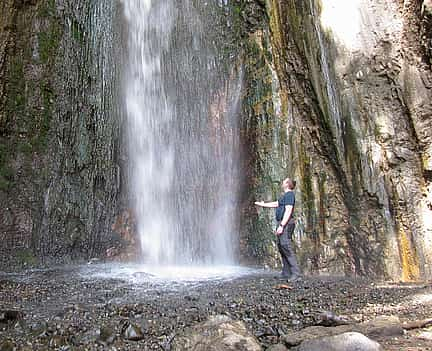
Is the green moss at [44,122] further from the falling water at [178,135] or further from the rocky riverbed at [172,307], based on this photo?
the rocky riverbed at [172,307]

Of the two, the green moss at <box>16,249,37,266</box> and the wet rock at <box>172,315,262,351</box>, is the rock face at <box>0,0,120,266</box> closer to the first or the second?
the green moss at <box>16,249,37,266</box>

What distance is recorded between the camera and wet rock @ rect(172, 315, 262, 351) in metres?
3.72

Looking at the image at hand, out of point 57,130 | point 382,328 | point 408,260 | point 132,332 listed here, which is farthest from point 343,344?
point 57,130

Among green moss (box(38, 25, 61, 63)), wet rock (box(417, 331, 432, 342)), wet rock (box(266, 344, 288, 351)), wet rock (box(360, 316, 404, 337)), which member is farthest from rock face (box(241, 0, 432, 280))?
green moss (box(38, 25, 61, 63))

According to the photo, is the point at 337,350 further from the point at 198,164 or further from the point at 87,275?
the point at 198,164

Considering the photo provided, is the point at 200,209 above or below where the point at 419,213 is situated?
above

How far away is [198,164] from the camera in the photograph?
11.3 m

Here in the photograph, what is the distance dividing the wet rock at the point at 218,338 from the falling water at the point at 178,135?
21.7 feet

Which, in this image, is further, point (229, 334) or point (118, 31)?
point (118, 31)

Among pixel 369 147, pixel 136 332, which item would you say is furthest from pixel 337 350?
pixel 369 147

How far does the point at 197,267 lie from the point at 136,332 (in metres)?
5.34

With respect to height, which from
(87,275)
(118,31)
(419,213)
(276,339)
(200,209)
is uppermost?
(118,31)

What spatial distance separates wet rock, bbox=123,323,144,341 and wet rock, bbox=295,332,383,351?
5.49 feet

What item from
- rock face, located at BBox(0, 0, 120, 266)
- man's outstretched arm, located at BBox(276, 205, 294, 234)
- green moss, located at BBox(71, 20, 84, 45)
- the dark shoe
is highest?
green moss, located at BBox(71, 20, 84, 45)
